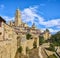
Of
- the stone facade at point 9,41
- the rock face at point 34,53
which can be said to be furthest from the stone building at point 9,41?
the rock face at point 34,53

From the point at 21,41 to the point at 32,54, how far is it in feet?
17.3

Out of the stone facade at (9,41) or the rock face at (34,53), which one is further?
the rock face at (34,53)

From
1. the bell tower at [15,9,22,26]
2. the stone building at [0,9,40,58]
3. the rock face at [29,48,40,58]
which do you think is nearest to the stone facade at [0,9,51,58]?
the stone building at [0,9,40,58]

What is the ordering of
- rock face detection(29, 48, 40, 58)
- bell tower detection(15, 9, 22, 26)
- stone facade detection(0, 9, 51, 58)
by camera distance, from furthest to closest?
bell tower detection(15, 9, 22, 26) → rock face detection(29, 48, 40, 58) → stone facade detection(0, 9, 51, 58)

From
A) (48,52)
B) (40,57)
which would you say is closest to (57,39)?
(48,52)

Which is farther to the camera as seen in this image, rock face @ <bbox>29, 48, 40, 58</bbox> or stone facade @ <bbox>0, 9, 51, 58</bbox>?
rock face @ <bbox>29, 48, 40, 58</bbox>

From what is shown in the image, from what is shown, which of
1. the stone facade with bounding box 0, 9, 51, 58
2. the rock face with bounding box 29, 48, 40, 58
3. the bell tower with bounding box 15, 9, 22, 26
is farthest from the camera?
the bell tower with bounding box 15, 9, 22, 26

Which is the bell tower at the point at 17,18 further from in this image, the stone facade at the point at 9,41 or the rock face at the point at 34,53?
the rock face at the point at 34,53

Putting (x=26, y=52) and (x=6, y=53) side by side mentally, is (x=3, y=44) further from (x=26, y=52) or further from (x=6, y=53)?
(x=26, y=52)

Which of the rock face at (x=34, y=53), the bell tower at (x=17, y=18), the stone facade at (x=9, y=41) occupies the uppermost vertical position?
the bell tower at (x=17, y=18)

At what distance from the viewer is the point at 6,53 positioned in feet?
84.9

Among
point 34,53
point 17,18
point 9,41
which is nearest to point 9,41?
point 9,41

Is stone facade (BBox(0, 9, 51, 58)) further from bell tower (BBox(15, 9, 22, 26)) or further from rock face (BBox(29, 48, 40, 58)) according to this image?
bell tower (BBox(15, 9, 22, 26))

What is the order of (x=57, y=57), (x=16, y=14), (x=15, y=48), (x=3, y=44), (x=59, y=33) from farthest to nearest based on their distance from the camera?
(x=16, y=14), (x=59, y=33), (x=57, y=57), (x=15, y=48), (x=3, y=44)
